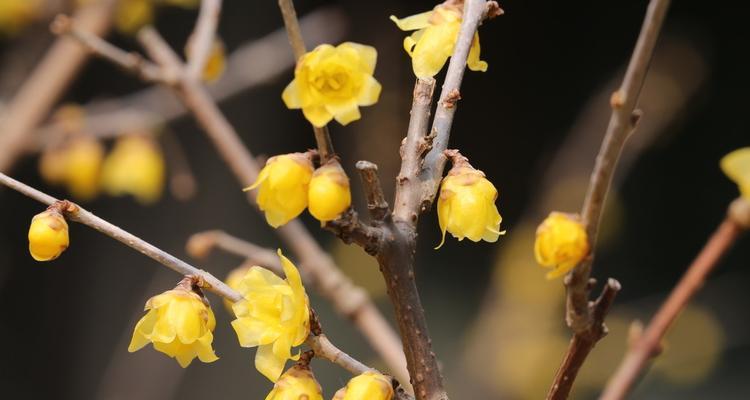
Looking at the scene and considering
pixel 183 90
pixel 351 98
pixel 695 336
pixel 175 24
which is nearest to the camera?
pixel 351 98

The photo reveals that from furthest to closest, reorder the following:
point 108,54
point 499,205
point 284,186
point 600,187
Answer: point 499,205
point 108,54
point 284,186
point 600,187

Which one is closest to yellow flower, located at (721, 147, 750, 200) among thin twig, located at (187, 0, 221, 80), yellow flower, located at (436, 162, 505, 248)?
yellow flower, located at (436, 162, 505, 248)

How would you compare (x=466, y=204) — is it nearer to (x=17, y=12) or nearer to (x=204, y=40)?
(x=204, y=40)

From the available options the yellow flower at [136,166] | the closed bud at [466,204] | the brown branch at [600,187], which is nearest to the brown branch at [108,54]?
the yellow flower at [136,166]

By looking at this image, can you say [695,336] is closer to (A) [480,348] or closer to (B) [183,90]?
(A) [480,348]

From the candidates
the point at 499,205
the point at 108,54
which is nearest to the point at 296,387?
the point at 108,54

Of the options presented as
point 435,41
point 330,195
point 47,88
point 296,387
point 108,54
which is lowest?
point 296,387

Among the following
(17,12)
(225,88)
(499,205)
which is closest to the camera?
A: (17,12)

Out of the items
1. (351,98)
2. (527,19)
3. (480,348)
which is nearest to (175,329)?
(351,98)
